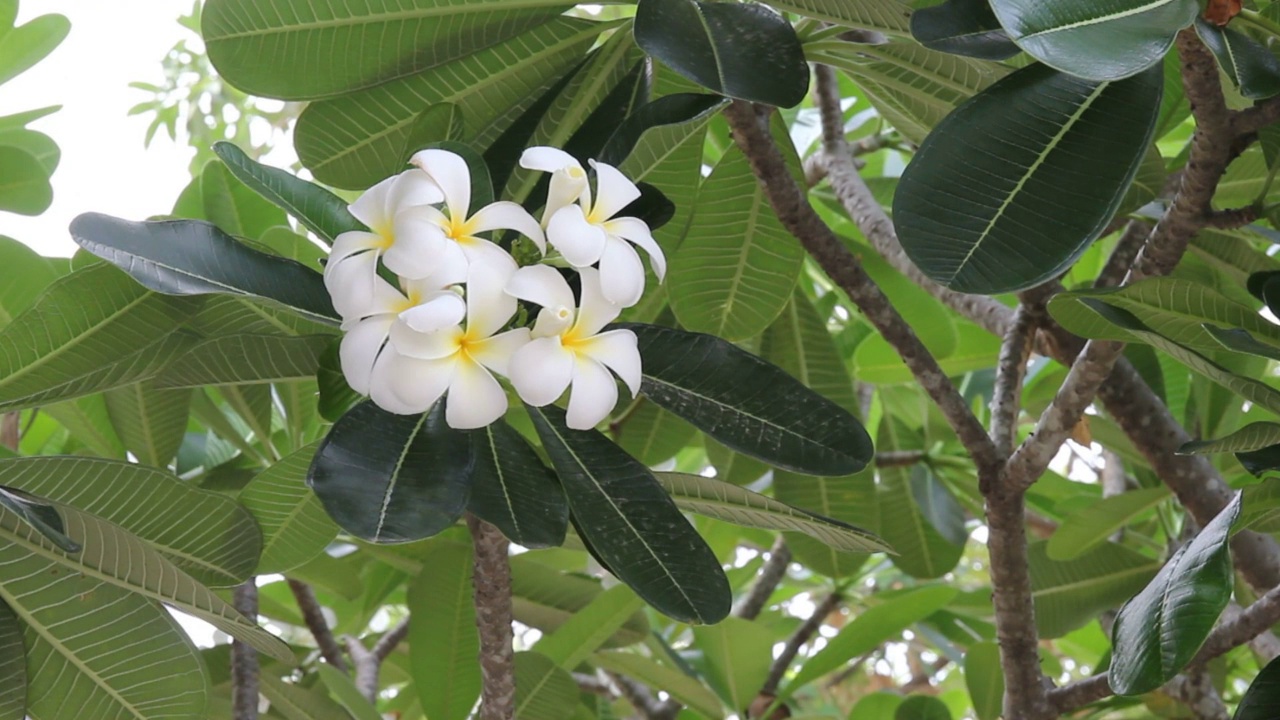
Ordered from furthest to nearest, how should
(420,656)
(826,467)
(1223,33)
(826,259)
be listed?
1. (420,656)
2. (826,259)
3. (826,467)
4. (1223,33)

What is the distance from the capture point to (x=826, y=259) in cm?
105

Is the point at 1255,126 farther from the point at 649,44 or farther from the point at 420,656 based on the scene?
the point at 420,656

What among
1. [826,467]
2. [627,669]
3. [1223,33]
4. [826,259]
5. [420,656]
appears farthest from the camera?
[627,669]

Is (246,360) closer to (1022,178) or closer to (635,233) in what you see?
(635,233)

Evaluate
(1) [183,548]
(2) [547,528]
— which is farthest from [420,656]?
(2) [547,528]

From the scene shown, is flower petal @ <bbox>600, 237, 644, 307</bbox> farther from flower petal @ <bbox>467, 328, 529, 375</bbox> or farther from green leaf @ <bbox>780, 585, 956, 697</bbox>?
green leaf @ <bbox>780, 585, 956, 697</bbox>

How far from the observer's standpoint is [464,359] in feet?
2.19

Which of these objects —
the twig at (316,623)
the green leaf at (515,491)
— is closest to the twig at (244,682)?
the twig at (316,623)

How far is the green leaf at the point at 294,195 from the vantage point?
765 millimetres

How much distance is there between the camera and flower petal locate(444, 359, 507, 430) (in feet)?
2.18

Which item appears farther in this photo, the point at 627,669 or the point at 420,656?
the point at 627,669

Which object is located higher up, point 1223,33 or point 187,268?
point 1223,33

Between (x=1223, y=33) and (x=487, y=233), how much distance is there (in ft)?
1.56

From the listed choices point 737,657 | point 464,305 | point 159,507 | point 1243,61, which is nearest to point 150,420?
point 159,507
